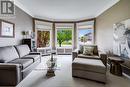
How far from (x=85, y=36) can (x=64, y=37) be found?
156cm

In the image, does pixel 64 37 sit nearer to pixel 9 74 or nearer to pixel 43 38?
pixel 43 38

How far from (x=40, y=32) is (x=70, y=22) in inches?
89.2

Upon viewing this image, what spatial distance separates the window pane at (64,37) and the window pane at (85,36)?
30.9 inches

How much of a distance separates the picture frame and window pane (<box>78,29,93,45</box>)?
4.48m

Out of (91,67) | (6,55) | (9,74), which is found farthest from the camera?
(6,55)

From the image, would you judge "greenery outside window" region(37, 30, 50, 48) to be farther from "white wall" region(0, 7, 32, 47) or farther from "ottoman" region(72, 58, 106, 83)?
→ "ottoman" region(72, 58, 106, 83)

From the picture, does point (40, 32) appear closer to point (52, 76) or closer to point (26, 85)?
point (52, 76)

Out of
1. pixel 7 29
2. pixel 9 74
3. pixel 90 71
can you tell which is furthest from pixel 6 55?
pixel 90 71

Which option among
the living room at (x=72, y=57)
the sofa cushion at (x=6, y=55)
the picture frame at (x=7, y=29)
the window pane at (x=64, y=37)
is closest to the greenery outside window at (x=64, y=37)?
the window pane at (x=64, y=37)

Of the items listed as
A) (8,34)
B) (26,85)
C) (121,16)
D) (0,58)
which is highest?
(121,16)

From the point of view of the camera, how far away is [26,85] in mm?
2619

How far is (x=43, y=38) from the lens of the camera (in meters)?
7.14

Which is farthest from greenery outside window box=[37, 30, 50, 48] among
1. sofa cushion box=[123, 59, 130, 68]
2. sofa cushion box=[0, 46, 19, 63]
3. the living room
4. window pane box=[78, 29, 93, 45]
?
sofa cushion box=[123, 59, 130, 68]

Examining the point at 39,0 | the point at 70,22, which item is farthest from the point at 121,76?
the point at 70,22
